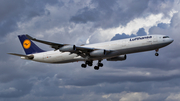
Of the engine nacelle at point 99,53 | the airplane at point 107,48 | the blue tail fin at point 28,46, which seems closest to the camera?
the airplane at point 107,48

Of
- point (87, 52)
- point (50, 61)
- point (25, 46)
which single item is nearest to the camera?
point (87, 52)

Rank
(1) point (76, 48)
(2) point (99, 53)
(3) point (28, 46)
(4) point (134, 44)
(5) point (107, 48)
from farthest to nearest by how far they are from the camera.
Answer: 1. (3) point (28, 46)
2. (5) point (107, 48)
3. (2) point (99, 53)
4. (1) point (76, 48)
5. (4) point (134, 44)

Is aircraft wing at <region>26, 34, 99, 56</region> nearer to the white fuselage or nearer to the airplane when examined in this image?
the airplane

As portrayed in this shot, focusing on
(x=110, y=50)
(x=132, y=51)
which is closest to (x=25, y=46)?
(x=110, y=50)

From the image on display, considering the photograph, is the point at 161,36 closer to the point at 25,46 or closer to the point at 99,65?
the point at 99,65

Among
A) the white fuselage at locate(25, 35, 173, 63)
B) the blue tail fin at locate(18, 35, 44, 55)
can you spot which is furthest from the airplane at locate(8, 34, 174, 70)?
the blue tail fin at locate(18, 35, 44, 55)

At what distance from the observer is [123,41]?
51656mm

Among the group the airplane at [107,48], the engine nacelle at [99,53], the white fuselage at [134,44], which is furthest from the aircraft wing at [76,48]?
the white fuselage at [134,44]

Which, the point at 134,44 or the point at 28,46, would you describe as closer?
the point at 134,44

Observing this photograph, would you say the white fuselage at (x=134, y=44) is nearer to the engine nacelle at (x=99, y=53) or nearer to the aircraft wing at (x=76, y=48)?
the engine nacelle at (x=99, y=53)

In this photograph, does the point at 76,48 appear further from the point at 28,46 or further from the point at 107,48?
the point at 28,46

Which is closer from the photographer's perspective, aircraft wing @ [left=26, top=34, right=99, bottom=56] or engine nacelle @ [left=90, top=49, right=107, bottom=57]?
aircraft wing @ [left=26, top=34, right=99, bottom=56]

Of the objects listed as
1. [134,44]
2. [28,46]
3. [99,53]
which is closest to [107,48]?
[99,53]

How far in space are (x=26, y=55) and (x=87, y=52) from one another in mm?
17912
